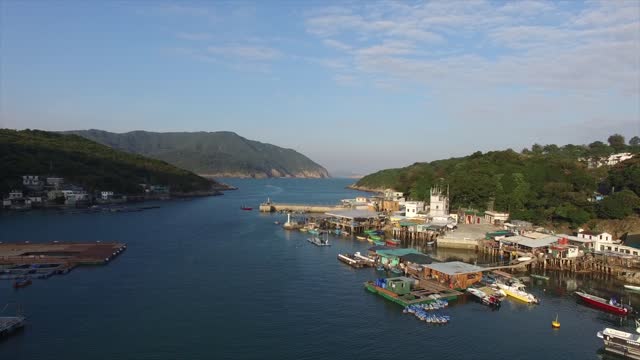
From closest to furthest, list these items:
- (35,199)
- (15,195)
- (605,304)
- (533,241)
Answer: (605,304)
(533,241)
(15,195)
(35,199)

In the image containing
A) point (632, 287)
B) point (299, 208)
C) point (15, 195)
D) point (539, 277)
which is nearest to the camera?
point (632, 287)

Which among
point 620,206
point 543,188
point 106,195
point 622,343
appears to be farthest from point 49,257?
point 106,195

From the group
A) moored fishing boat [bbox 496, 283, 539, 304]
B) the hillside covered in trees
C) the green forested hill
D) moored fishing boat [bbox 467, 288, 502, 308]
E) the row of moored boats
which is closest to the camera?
the row of moored boats

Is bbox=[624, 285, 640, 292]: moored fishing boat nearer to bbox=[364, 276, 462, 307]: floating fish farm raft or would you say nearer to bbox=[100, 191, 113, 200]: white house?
bbox=[364, 276, 462, 307]: floating fish farm raft

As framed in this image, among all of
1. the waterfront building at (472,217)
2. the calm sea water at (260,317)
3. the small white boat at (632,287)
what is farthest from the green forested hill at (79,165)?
the small white boat at (632,287)

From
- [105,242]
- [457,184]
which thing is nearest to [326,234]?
[457,184]

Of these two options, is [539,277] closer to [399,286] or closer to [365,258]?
[399,286]

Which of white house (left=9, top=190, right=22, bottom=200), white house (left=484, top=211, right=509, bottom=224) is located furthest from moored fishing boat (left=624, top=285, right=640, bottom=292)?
white house (left=9, top=190, right=22, bottom=200)

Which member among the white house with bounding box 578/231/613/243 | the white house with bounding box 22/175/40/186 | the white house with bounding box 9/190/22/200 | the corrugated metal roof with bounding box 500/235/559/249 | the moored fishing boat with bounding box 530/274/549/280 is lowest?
the moored fishing boat with bounding box 530/274/549/280
